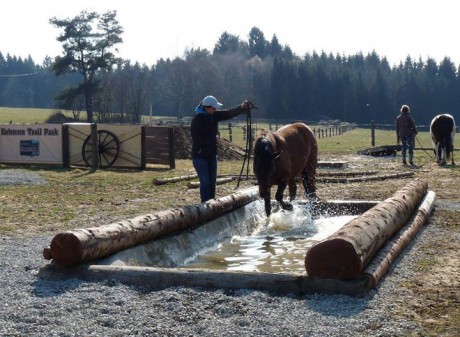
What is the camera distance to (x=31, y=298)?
6395 millimetres

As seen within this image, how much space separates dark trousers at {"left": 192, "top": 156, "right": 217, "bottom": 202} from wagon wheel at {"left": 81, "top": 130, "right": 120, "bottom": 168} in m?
11.7

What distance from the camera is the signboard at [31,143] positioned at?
23.9 meters

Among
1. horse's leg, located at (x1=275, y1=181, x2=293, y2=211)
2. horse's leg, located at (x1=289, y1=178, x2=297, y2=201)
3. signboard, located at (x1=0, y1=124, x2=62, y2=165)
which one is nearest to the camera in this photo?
horse's leg, located at (x1=275, y1=181, x2=293, y2=211)

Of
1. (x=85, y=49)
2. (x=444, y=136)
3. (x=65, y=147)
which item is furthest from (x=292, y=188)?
A: (x=85, y=49)

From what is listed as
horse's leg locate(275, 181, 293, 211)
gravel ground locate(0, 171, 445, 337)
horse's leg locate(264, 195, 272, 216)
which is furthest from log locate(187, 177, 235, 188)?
gravel ground locate(0, 171, 445, 337)

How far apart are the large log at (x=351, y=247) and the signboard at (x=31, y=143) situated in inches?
664

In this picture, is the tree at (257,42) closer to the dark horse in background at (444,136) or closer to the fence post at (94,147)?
the dark horse in background at (444,136)

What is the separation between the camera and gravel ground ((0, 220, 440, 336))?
5.43 metres

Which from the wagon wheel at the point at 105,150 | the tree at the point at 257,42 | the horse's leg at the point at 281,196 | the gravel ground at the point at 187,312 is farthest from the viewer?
the tree at the point at 257,42

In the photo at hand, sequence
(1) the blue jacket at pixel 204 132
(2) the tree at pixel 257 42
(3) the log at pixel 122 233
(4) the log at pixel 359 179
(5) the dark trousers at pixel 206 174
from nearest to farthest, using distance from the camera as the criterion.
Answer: (3) the log at pixel 122 233
(1) the blue jacket at pixel 204 132
(5) the dark trousers at pixel 206 174
(4) the log at pixel 359 179
(2) the tree at pixel 257 42

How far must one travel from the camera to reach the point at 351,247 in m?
6.53

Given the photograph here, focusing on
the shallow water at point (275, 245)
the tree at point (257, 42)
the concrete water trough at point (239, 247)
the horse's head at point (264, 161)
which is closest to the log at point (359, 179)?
the concrete water trough at point (239, 247)

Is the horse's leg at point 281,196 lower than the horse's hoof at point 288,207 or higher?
higher

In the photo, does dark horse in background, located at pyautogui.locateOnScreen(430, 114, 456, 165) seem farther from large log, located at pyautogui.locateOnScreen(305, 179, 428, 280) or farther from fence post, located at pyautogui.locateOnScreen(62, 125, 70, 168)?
large log, located at pyautogui.locateOnScreen(305, 179, 428, 280)
